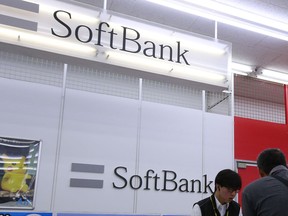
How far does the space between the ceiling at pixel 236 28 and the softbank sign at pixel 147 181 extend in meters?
1.87

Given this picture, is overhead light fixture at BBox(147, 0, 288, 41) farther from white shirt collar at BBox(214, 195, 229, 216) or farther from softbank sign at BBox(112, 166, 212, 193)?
white shirt collar at BBox(214, 195, 229, 216)

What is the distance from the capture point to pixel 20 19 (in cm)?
347

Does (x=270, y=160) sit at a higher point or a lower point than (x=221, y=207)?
higher

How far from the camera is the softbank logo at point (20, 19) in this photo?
3365mm

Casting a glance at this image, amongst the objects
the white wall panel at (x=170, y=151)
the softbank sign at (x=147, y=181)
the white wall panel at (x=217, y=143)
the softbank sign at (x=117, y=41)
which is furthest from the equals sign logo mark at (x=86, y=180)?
the white wall panel at (x=217, y=143)

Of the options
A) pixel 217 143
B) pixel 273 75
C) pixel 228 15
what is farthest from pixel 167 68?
pixel 273 75

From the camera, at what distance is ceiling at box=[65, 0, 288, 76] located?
201 inches

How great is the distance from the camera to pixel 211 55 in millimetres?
4387

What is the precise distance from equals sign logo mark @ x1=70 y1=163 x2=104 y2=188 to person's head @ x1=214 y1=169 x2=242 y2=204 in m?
A: 1.63

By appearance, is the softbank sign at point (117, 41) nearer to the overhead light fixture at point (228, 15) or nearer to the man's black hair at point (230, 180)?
the overhead light fixture at point (228, 15)

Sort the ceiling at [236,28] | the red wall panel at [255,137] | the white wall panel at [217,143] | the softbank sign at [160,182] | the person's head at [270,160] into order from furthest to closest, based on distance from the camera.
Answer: the ceiling at [236,28] → the red wall panel at [255,137] → the white wall panel at [217,143] → the softbank sign at [160,182] → the person's head at [270,160]

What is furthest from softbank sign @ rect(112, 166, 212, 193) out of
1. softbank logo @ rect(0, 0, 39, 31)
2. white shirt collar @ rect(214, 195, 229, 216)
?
softbank logo @ rect(0, 0, 39, 31)

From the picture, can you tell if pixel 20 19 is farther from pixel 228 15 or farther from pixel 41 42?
pixel 228 15

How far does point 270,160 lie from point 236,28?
3934mm
